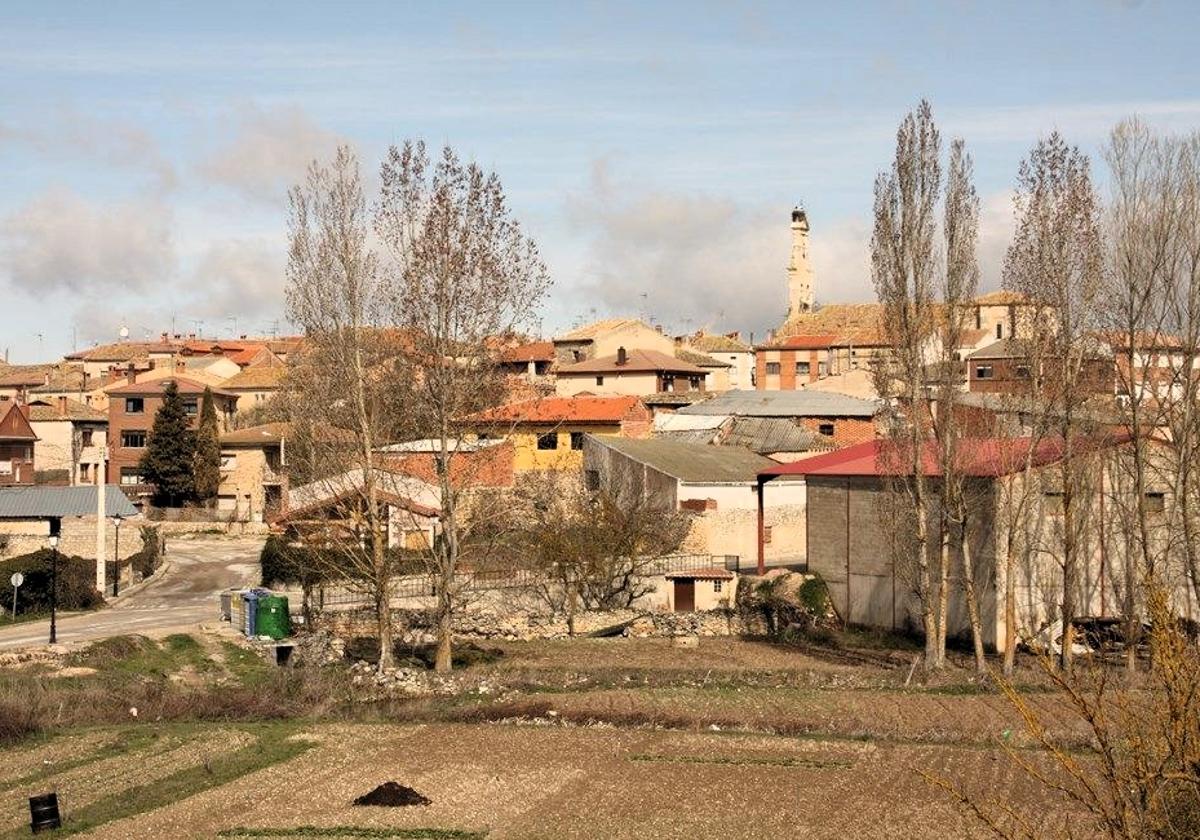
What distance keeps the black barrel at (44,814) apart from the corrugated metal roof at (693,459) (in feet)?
106

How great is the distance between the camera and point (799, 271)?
122812 mm

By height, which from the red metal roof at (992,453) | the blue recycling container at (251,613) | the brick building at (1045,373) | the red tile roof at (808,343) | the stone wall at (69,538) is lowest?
the blue recycling container at (251,613)

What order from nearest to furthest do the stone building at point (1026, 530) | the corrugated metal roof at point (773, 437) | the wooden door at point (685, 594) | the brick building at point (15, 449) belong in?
the stone building at point (1026, 530) < the wooden door at point (685, 594) < the corrugated metal roof at point (773, 437) < the brick building at point (15, 449)

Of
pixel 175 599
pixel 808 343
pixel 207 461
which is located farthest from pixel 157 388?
pixel 808 343

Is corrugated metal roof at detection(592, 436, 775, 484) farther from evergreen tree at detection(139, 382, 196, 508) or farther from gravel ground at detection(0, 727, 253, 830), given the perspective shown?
gravel ground at detection(0, 727, 253, 830)

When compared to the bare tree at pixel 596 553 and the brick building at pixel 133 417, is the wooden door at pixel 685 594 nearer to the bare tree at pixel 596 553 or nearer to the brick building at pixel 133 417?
the bare tree at pixel 596 553

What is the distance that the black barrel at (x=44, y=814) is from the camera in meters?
20.0

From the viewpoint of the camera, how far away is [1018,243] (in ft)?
112

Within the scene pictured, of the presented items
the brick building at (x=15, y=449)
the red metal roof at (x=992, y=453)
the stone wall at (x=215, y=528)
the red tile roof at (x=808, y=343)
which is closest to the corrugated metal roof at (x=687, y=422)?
the stone wall at (x=215, y=528)

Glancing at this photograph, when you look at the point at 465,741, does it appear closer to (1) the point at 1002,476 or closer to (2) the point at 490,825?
(2) the point at 490,825

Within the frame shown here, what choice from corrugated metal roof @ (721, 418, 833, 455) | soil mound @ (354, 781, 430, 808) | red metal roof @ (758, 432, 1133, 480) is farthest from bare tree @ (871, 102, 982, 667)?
corrugated metal roof @ (721, 418, 833, 455)

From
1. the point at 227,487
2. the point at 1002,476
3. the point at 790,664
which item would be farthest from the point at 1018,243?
the point at 227,487

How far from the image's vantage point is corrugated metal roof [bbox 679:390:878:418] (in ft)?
217

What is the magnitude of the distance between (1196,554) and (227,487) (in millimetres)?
51458
